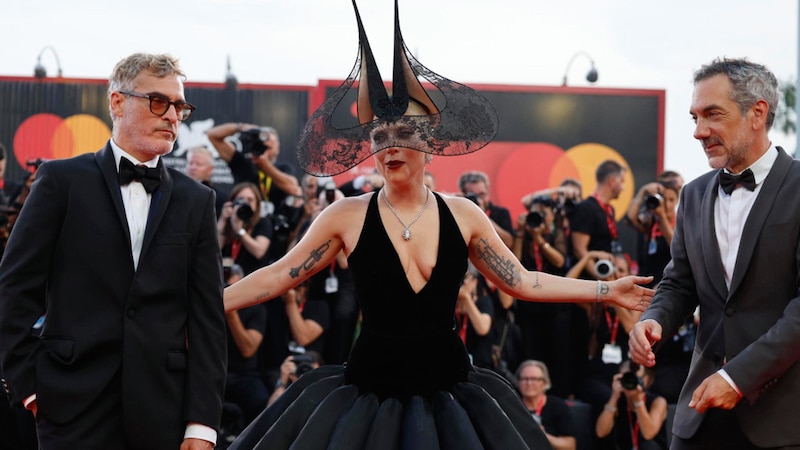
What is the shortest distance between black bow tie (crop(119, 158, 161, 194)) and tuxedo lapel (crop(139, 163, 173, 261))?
3 cm

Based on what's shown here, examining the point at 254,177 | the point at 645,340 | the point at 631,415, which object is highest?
the point at 254,177

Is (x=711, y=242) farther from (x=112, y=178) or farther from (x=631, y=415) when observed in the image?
(x=631, y=415)

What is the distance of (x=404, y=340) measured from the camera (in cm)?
385

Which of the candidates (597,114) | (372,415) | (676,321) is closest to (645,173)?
(597,114)

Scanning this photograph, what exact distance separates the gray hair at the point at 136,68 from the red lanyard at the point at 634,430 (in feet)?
17.3

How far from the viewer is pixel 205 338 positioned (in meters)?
3.62

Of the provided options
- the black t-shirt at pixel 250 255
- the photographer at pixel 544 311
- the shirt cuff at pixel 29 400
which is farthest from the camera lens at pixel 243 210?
the shirt cuff at pixel 29 400

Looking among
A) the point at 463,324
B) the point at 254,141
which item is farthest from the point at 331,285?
the point at 254,141

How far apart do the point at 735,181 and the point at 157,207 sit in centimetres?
219

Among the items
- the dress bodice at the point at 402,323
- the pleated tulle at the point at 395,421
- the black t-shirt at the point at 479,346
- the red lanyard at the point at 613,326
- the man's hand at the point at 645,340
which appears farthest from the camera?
the red lanyard at the point at 613,326

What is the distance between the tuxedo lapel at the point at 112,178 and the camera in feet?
11.7

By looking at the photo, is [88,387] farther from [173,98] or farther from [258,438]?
[173,98]

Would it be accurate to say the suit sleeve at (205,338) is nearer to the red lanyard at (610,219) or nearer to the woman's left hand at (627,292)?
the woman's left hand at (627,292)

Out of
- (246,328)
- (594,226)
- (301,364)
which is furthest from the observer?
(594,226)
